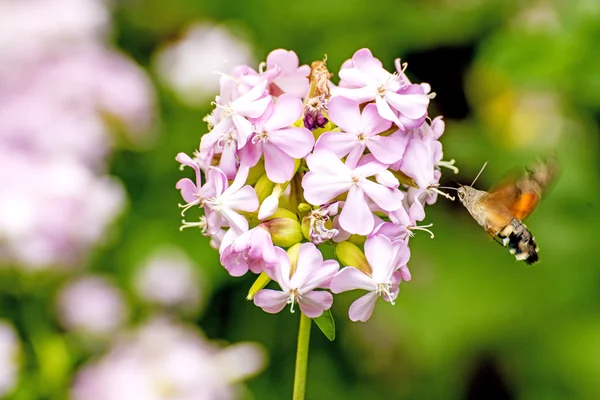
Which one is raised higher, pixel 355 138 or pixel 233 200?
pixel 355 138

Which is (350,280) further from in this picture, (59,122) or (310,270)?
(59,122)

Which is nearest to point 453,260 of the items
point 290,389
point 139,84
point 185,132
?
point 290,389

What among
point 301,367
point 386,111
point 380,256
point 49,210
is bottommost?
point 49,210

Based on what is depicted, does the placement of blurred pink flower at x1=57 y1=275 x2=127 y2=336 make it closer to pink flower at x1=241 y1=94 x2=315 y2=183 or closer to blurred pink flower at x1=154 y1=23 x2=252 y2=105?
blurred pink flower at x1=154 y1=23 x2=252 y2=105

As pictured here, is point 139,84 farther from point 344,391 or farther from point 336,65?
point 344,391

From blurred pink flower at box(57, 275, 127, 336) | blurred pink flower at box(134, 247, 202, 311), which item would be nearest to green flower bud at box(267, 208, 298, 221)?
blurred pink flower at box(57, 275, 127, 336)

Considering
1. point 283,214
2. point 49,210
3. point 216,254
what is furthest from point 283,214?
point 216,254
